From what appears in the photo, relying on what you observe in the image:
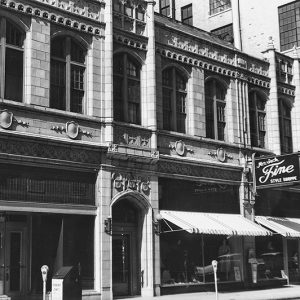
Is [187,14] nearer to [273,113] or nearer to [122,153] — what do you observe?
[273,113]

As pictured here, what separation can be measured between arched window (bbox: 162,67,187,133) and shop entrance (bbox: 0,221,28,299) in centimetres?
834

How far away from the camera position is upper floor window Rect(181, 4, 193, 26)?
135 feet

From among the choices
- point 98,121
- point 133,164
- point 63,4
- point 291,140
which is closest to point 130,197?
point 133,164

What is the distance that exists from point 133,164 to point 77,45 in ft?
16.5

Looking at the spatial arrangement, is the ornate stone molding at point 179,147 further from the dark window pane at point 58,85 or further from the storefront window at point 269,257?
the storefront window at point 269,257

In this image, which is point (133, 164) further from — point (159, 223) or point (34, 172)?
point (34, 172)

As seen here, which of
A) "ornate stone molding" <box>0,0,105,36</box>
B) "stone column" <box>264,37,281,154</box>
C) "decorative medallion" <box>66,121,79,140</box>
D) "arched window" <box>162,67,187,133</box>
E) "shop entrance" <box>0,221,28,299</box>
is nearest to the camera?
"shop entrance" <box>0,221,28,299</box>

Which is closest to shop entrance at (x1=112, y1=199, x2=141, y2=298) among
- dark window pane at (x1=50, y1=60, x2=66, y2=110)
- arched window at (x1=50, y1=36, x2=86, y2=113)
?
arched window at (x1=50, y1=36, x2=86, y2=113)

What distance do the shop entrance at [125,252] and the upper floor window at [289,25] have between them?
1779cm

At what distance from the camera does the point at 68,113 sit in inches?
866

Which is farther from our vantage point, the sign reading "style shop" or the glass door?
the sign reading "style shop"

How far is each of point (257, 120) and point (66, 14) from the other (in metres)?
12.4

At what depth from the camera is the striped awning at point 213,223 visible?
23953mm

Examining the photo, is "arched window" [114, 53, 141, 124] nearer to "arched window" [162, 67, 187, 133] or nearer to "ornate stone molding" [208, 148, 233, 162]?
"arched window" [162, 67, 187, 133]
